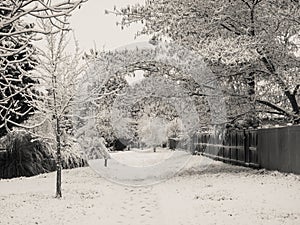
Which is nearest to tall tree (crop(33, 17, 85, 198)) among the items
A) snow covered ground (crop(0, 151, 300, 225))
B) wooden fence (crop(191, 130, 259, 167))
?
snow covered ground (crop(0, 151, 300, 225))

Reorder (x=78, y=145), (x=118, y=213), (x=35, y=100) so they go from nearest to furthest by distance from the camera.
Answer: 1. (x=118, y=213)
2. (x=35, y=100)
3. (x=78, y=145)

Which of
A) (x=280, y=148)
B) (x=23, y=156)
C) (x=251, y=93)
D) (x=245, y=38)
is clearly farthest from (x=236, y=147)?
(x=23, y=156)

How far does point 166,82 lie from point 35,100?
556cm

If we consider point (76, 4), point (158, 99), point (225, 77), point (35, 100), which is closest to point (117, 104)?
point (158, 99)

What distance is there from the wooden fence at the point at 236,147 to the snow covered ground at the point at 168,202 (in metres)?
2.29

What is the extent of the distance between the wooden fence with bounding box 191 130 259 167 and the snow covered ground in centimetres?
229

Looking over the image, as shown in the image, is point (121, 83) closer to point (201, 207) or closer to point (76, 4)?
point (201, 207)

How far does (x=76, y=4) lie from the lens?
433cm

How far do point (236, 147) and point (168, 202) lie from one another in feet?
37.6

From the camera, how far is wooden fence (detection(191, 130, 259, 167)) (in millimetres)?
20125

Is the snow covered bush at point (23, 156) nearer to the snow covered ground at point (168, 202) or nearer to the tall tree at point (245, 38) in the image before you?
the snow covered ground at point (168, 202)

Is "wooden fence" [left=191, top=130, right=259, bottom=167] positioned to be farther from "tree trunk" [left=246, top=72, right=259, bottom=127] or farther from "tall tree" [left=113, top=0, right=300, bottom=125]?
"tall tree" [left=113, top=0, right=300, bottom=125]

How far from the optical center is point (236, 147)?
75.4 feet

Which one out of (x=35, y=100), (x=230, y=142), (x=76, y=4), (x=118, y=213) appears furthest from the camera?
(x=230, y=142)
